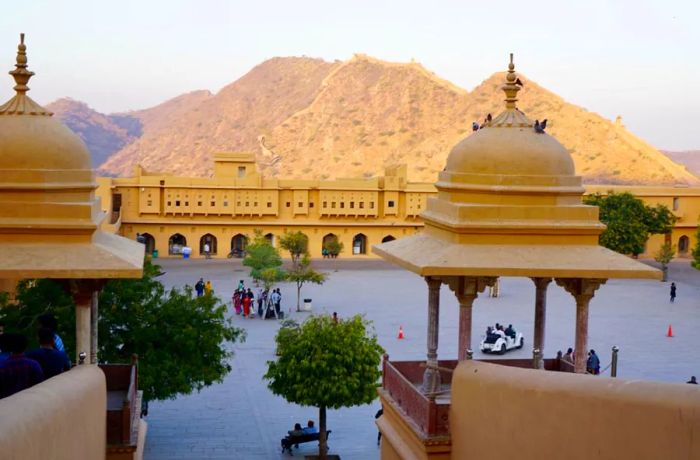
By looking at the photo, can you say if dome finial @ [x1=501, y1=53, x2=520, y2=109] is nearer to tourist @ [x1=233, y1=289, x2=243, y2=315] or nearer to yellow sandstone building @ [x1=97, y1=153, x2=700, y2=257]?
tourist @ [x1=233, y1=289, x2=243, y2=315]

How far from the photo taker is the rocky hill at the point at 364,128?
3474 inches

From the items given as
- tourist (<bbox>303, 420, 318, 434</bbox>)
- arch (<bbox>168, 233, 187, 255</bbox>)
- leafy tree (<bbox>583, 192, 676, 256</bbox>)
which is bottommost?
tourist (<bbox>303, 420, 318, 434</bbox>)

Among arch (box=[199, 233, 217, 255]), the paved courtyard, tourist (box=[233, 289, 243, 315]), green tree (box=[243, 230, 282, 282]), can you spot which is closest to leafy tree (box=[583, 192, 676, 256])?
the paved courtyard

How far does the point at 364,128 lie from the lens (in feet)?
360

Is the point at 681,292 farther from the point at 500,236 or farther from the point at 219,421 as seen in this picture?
the point at 500,236

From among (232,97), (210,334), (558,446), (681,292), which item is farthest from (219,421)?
(232,97)

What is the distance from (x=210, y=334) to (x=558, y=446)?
11.5 metres

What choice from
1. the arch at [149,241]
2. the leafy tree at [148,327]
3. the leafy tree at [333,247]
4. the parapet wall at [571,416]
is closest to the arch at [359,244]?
the leafy tree at [333,247]

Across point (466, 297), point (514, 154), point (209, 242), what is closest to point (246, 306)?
point (209, 242)

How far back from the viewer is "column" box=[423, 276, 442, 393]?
8.54m

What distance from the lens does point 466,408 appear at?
7125mm

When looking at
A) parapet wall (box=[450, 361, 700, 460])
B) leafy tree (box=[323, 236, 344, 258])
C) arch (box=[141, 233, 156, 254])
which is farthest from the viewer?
arch (box=[141, 233, 156, 254])

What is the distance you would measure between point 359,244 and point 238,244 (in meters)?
5.58

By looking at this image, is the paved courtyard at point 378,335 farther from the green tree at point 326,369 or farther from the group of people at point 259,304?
the green tree at point 326,369
